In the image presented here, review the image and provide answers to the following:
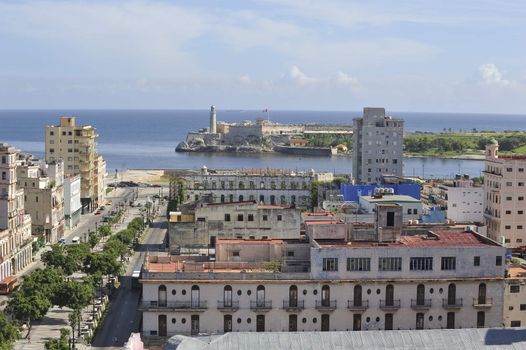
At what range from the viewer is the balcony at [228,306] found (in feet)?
131

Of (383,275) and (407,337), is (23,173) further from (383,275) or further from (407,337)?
(407,337)

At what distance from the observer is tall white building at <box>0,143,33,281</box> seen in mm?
65312

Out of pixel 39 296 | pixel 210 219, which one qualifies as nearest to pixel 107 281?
pixel 210 219

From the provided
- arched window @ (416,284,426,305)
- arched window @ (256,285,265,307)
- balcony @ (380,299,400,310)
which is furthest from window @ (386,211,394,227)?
arched window @ (256,285,265,307)

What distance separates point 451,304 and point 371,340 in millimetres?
9392

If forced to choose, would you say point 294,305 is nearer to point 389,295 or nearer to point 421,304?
point 389,295


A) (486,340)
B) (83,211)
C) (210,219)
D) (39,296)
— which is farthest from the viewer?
(83,211)

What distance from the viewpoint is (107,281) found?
6253cm

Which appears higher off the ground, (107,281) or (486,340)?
(486,340)

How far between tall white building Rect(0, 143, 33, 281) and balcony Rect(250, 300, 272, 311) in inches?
1182

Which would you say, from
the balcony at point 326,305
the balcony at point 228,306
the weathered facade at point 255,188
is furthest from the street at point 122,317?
the balcony at point 326,305

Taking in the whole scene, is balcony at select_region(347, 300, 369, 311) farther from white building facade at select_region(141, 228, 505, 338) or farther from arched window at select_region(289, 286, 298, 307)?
arched window at select_region(289, 286, 298, 307)

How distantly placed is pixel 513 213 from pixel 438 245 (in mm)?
32512

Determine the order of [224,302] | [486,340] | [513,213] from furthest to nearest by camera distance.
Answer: [513,213]
[224,302]
[486,340]
